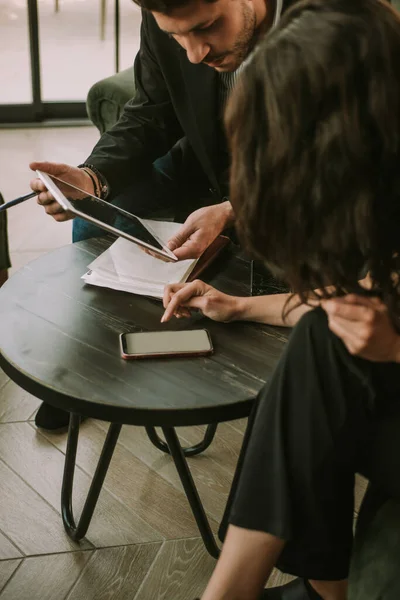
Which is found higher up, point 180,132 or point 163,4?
point 163,4

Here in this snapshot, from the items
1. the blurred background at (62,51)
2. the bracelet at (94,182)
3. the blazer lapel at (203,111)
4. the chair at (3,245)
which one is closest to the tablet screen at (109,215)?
the bracelet at (94,182)

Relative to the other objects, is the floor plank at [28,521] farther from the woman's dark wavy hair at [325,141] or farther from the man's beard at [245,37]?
the man's beard at [245,37]

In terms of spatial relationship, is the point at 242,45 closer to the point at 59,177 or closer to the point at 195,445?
the point at 59,177

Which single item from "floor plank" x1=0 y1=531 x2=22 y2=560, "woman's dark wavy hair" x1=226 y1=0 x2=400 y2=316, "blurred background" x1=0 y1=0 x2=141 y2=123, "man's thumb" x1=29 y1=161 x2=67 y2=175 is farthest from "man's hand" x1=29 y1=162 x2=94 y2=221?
"blurred background" x1=0 y1=0 x2=141 y2=123

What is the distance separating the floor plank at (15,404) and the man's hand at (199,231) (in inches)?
24.9

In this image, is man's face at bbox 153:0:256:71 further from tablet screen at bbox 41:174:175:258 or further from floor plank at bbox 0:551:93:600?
floor plank at bbox 0:551:93:600

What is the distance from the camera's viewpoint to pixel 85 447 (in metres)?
1.62

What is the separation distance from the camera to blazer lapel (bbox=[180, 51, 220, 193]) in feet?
5.34

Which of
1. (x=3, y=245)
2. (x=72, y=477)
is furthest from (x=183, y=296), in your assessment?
(x=3, y=245)

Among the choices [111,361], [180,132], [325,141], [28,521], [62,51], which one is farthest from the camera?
[62,51]

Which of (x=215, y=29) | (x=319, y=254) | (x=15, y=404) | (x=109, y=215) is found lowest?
(x=15, y=404)

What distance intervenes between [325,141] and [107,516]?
3.11ft

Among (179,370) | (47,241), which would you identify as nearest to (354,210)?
(179,370)

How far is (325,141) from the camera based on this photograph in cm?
75
